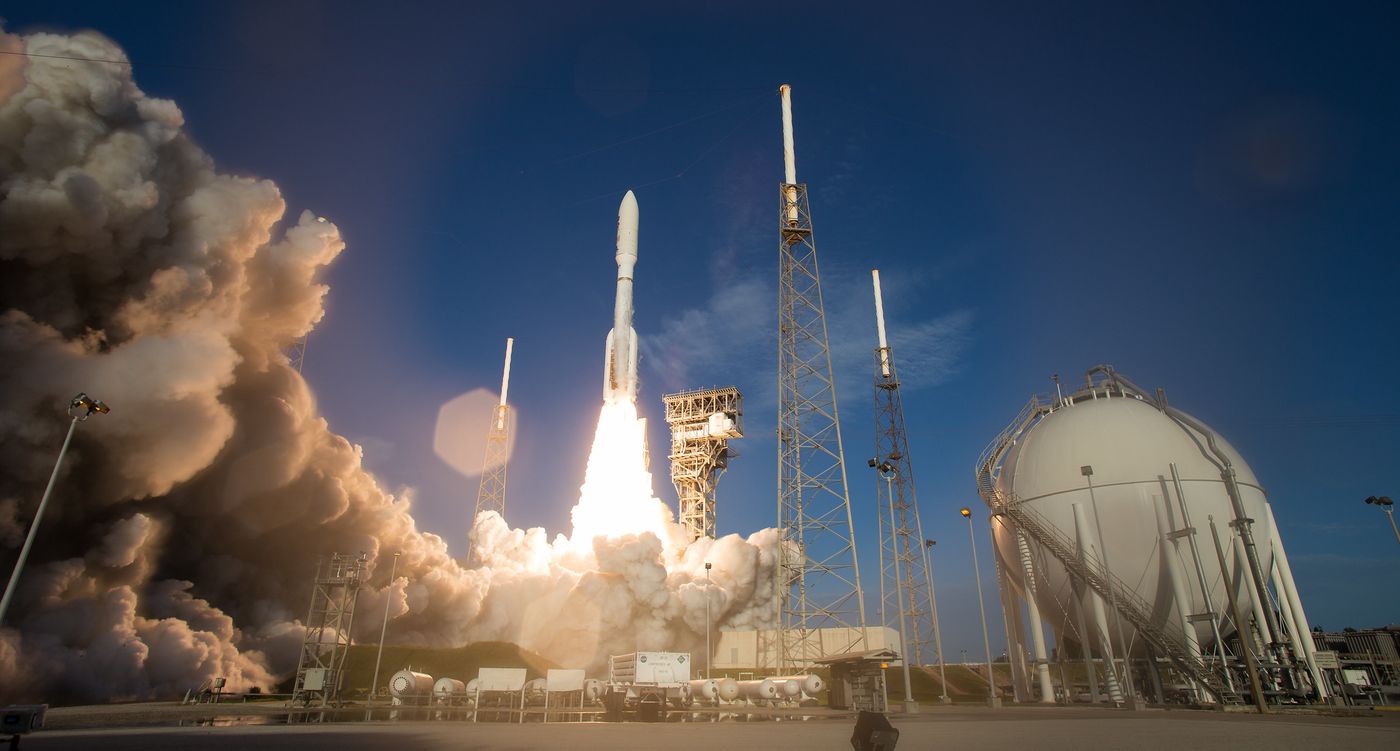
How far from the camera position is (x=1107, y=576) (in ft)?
98.3

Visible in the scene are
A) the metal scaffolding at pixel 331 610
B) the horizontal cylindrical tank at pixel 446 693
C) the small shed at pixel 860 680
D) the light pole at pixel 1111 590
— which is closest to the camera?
the small shed at pixel 860 680

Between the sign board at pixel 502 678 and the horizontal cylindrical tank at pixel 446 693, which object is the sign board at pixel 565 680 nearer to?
the sign board at pixel 502 678

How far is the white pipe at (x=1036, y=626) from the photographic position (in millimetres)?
32194

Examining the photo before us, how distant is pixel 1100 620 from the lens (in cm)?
2945

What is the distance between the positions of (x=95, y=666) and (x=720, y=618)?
119 feet

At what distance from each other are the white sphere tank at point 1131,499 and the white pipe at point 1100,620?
0.38 metres

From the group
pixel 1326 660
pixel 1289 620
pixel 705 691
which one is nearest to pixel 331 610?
pixel 705 691

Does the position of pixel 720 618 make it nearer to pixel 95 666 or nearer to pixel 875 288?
pixel 875 288

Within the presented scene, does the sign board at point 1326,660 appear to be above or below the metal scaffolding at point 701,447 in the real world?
below

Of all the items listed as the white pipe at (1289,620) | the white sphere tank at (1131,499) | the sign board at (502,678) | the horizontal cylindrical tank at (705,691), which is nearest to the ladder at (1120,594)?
the white sphere tank at (1131,499)

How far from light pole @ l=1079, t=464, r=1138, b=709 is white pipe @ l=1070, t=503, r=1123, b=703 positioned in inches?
11.4

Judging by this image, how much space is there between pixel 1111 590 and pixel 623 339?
3481cm

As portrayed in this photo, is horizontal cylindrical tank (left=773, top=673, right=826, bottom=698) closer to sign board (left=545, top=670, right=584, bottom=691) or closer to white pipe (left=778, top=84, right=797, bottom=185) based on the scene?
sign board (left=545, top=670, right=584, bottom=691)

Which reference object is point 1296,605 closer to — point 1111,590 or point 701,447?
point 1111,590
